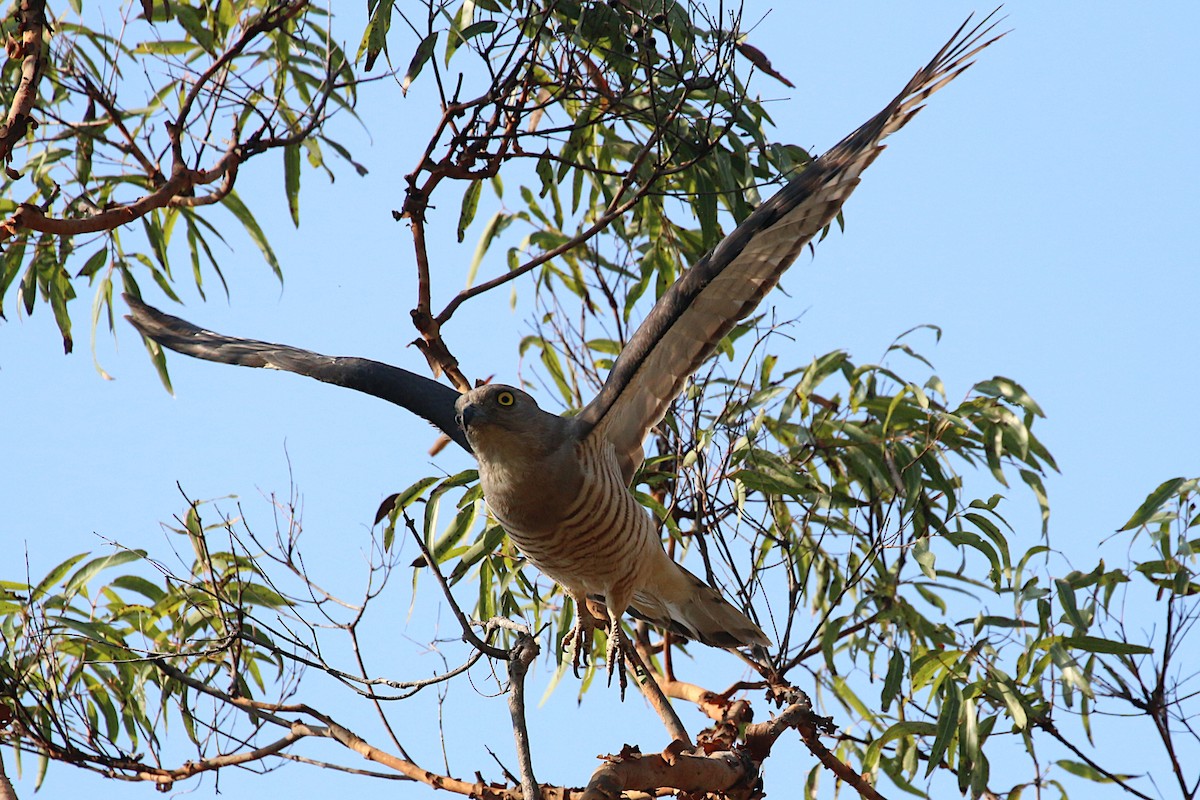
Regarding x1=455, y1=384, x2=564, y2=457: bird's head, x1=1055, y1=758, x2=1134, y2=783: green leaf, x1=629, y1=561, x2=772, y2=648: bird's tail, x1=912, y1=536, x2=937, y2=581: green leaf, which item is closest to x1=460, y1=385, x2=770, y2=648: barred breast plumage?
x1=455, y1=384, x2=564, y2=457: bird's head

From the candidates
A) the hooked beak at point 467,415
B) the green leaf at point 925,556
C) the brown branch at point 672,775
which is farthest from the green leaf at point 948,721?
the hooked beak at point 467,415

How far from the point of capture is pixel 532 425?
3836 mm

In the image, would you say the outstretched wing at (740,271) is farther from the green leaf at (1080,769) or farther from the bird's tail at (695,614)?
the green leaf at (1080,769)

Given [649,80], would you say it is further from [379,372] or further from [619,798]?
[619,798]

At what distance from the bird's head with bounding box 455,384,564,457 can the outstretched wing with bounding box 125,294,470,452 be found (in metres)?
0.36

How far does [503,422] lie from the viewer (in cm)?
381

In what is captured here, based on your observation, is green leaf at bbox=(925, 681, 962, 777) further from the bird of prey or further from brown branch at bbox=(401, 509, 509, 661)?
brown branch at bbox=(401, 509, 509, 661)

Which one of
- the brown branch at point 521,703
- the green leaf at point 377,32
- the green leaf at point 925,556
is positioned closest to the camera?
the brown branch at point 521,703

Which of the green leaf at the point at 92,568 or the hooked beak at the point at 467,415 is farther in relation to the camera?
the green leaf at the point at 92,568

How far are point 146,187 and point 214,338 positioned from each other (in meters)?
0.66

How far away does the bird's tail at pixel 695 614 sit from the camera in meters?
4.41

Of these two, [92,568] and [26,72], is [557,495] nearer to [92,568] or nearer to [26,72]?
[92,568]

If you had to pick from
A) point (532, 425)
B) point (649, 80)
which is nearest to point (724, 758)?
point (532, 425)

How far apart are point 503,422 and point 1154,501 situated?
2041mm
